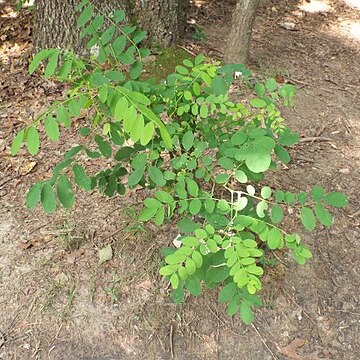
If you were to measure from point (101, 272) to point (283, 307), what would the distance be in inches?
40.9

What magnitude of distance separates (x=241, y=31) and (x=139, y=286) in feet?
7.94

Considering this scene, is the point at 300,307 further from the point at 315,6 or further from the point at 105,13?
the point at 315,6

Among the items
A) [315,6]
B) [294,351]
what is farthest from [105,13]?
[315,6]

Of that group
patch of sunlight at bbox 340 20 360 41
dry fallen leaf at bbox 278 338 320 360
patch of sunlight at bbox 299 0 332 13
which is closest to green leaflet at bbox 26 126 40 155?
dry fallen leaf at bbox 278 338 320 360

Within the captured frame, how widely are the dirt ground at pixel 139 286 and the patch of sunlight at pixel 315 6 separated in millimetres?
2694

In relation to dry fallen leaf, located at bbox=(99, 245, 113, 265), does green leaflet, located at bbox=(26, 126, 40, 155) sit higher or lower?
higher

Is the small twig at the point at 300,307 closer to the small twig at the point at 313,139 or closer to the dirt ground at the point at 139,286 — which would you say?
the dirt ground at the point at 139,286

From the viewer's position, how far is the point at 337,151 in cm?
366

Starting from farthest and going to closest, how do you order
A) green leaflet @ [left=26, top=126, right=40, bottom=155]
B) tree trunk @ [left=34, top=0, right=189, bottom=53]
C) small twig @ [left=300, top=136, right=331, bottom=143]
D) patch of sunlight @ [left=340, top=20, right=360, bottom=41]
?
patch of sunlight @ [left=340, top=20, right=360, bottom=41]
tree trunk @ [left=34, top=0, right=189, bottom=53]
small twig @ [left=300, top=136, right=331, bottom=143]
green leaflet @ [left=26, top=126, right=40, bottom=155]

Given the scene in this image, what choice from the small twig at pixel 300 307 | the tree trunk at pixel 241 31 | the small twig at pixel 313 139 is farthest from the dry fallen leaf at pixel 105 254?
the tree trunk at pixel 241 31

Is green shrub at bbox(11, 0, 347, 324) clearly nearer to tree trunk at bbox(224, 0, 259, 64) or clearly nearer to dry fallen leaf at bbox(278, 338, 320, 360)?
dry fallen leaf at bbox(278, 338, 320, 360)

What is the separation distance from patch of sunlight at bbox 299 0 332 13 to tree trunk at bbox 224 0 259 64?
2176 millimetres

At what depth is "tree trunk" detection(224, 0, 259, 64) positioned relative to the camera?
402cm

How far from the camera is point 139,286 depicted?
2.73 meters
